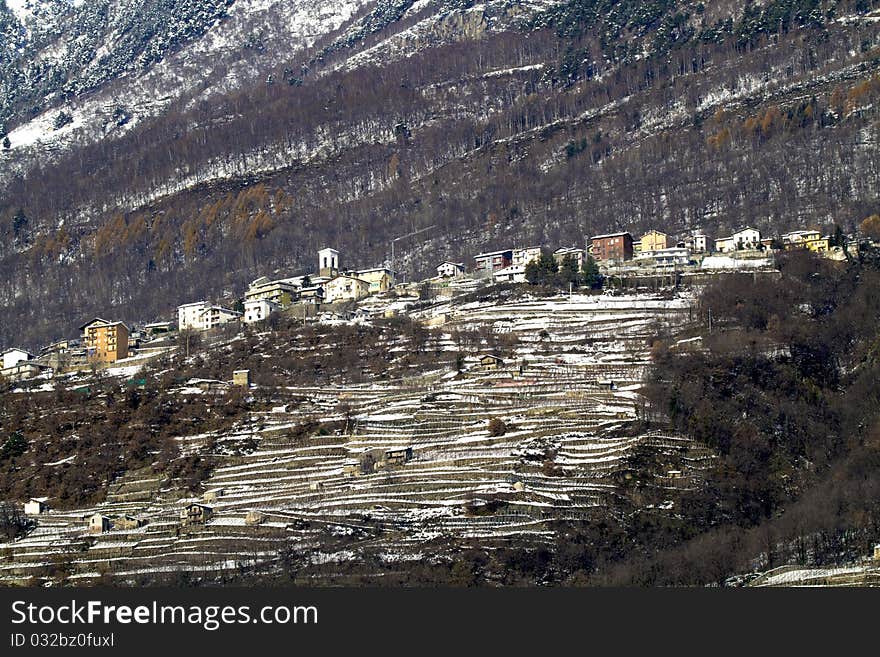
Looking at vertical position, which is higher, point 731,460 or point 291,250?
point 291,250

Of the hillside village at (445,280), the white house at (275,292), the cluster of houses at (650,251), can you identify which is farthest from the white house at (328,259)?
the cluster of houses at (650,251)

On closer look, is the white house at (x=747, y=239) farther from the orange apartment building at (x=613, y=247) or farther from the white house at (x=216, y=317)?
the white house at (x=216, y=317)

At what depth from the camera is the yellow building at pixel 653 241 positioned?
77.4m

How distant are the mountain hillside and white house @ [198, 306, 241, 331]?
477 inches

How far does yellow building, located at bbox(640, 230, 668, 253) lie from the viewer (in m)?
77.4

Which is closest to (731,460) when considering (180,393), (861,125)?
(180,393)

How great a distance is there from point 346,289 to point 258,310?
4.81 meters

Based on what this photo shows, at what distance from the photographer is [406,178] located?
105 meters

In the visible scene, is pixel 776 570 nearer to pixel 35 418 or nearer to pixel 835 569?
pixel 835 569

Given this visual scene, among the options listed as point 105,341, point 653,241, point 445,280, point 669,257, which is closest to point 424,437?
point 669,257

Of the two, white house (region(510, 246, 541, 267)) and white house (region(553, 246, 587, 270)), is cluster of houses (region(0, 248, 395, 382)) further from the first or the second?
white house (region(553, 246, 587, 270))

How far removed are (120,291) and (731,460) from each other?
5760 cm

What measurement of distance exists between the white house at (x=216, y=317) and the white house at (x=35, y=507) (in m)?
23.2

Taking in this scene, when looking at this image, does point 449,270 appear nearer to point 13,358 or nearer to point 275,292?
point 275,292
